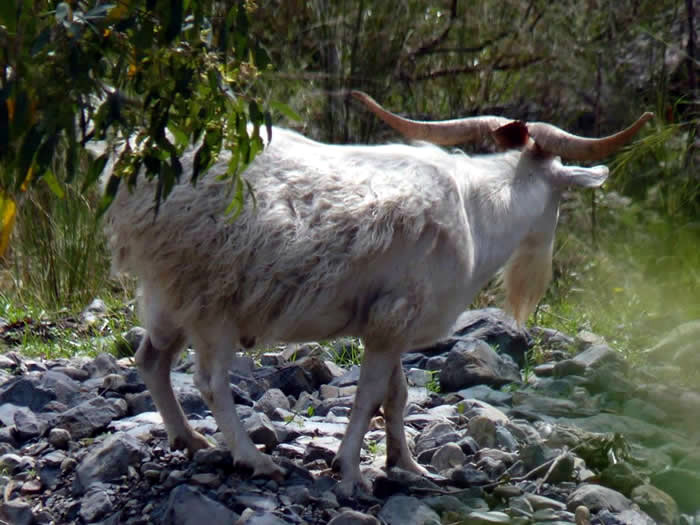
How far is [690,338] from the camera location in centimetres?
607

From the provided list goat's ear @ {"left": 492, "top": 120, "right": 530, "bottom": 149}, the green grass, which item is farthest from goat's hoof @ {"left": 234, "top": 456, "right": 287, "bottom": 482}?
the green grass

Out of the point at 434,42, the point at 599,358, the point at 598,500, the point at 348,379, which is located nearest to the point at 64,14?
the point at 598,500

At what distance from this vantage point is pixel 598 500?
4320mm

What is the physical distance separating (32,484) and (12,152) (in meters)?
2.31

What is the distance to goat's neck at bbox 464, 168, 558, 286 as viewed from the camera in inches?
194

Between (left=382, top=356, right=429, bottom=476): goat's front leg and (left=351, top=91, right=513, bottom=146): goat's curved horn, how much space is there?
115 cm

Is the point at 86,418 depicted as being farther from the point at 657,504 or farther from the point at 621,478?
the point at 657,504

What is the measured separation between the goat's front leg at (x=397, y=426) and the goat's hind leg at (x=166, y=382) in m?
0.79

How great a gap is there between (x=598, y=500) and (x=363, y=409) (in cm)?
101

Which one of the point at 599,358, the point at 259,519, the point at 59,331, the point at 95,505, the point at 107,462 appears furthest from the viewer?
the point at 59,331

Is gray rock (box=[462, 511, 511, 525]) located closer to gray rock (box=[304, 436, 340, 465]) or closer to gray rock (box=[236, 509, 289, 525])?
gray rock (box=[236, 509, 289, 525])

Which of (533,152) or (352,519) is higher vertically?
(533,152)

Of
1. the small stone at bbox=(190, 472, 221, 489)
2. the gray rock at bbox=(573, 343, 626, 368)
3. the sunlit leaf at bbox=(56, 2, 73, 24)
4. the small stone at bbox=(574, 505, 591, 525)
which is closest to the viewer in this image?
the sunlit leaf at bbox=(56, 2, 73, 24)

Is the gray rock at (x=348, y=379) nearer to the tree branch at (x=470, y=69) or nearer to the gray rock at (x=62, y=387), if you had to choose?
the gray rock at (x=62, y=387)
